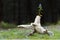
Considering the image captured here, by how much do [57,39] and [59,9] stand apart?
5.61 m

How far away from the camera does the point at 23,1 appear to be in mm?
9719

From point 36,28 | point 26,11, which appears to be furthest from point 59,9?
point 36,28

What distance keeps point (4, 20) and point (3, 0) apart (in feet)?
2.44

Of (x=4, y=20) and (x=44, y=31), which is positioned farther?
(x=4, y=20)

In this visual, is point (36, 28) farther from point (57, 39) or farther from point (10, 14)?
point (10, 14)

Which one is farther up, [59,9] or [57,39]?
[59,9]

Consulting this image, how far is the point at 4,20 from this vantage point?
964 centimetres

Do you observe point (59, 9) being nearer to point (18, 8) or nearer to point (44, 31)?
point (18, 8)

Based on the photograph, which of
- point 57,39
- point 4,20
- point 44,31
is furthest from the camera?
point 4,20

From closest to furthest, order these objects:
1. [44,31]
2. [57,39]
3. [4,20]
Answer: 1. [57,39]
2. [44,31]
3. [4,20]

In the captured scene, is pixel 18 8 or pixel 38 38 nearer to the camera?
pixel 38 38

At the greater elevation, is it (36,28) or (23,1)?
(23,1)

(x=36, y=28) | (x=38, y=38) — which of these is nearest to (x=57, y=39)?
(x=38, y=38)

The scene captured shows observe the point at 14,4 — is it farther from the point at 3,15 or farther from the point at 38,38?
the point at 38,38
